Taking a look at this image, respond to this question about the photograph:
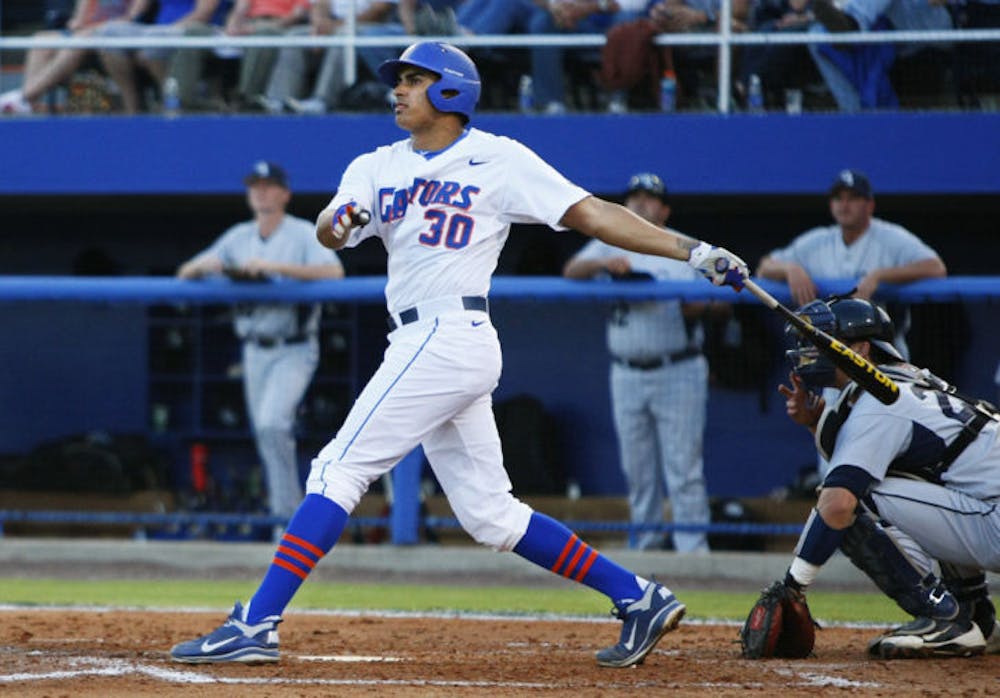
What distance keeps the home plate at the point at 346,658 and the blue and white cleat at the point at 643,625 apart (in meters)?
0.68

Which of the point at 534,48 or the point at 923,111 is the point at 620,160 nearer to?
the point at 534,48

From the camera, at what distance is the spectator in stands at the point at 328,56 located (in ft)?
36.0

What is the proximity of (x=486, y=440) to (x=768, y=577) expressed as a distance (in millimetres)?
3435

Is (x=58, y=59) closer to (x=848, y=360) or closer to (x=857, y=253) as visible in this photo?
(x=857, y=253)

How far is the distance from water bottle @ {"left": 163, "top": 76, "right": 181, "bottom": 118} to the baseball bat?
6874mm

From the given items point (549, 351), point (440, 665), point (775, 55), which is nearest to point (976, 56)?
point (775, 55)

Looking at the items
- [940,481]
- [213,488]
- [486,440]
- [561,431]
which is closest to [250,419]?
[213,488]

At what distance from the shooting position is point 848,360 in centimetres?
508

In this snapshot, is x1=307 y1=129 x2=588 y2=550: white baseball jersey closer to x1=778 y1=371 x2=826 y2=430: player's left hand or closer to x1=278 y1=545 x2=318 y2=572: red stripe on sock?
x1=278 y1=545 x2=318 y2=572: red stripe on sock

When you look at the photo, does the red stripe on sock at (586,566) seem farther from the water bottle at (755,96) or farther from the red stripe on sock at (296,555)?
the water bottle at (755,96)

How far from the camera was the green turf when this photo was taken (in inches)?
285

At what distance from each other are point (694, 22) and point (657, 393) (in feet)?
9.83

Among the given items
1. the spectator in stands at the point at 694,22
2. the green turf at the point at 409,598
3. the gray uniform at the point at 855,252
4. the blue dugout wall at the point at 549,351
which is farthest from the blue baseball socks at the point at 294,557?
the spectator in stands at the point at 694,22

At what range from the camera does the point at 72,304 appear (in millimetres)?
8930
